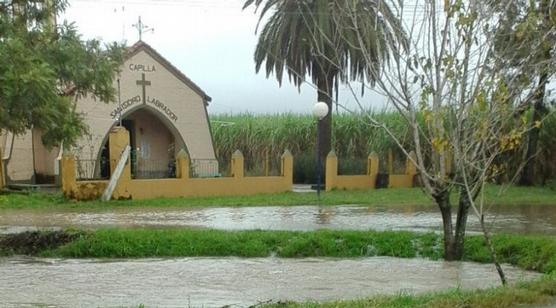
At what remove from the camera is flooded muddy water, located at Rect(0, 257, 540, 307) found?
9.03 m

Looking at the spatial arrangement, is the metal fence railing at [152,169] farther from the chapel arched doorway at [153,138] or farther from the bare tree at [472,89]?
the bare tree at [472,89]

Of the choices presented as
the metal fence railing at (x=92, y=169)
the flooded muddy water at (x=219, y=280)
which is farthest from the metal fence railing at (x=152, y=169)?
the flooded muddy water at (x=219, y=280)

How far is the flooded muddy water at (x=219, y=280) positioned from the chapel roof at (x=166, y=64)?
58.0ft

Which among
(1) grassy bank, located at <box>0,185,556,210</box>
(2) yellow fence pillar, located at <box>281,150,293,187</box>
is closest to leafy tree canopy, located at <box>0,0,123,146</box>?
(1) grassy bank, located at <box>0,185,556,210</box>

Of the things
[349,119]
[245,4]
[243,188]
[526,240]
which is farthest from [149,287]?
[349,119]

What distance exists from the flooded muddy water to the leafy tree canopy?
2453mm

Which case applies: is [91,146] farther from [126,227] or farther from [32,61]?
[32,61]

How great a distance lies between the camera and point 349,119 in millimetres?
38031

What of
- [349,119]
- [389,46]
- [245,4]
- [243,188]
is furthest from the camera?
[349,119]

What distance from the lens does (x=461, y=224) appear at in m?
11.8

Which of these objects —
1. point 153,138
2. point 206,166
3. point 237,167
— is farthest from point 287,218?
point 153,138

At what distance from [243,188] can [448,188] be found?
618 inches

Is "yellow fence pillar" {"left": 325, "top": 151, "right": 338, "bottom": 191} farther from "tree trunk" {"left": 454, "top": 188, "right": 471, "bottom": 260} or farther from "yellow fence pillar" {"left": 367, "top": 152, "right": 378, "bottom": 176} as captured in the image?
"tree trunk" {"left": 454, "top": 188, "right": 471, "bottom": 260}

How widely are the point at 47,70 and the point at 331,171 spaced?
722 inches
